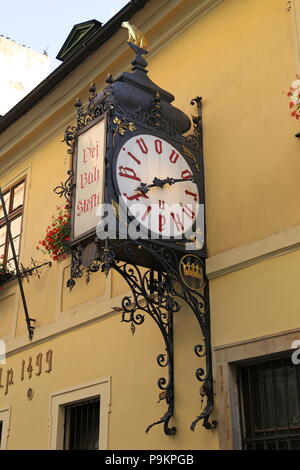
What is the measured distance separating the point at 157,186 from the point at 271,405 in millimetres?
2000

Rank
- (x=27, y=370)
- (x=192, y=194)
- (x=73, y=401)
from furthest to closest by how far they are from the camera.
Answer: (x=27, y=370)
(x=73, y=401)
(x=192, y=194)

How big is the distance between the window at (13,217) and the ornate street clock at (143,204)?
3481mm

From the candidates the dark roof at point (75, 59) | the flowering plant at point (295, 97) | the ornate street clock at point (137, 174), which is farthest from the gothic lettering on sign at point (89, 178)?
the dark roof at point (75, 59)

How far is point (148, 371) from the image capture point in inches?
249

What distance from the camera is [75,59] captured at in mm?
8555

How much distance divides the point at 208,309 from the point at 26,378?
3.14 meters

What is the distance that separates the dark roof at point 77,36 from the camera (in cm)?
959

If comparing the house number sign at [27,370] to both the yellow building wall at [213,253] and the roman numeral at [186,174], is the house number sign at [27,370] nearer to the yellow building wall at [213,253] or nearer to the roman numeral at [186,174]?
the yellow building wall at [213,253]

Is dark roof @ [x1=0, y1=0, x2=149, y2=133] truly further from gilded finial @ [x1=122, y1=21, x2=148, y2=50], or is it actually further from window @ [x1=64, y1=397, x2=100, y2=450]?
window @ [x1=64, y1=397, x2=100, y2=450]

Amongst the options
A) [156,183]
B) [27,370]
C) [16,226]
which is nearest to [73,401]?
[27,370]

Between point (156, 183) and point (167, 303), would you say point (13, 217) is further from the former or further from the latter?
point (167, 303)
